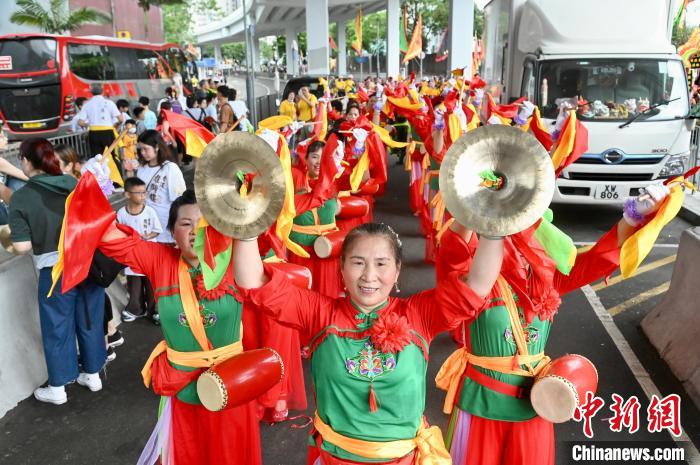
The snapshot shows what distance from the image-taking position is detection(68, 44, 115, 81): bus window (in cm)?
1661

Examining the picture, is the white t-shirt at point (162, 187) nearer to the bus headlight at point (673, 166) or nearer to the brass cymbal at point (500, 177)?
the brass cymbal at point (500, 177)

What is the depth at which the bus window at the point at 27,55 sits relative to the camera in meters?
15.9

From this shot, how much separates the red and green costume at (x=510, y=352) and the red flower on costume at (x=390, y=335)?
54cm

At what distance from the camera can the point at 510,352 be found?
2.79 meters

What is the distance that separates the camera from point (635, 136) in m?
8.47

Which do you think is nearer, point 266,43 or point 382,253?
point 382,253

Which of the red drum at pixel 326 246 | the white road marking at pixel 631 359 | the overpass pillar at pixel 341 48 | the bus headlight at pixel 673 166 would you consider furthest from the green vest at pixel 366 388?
the overpass pillar at pixel 341 48

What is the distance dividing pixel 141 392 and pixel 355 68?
2671 inches

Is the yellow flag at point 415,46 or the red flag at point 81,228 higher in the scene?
the yellow flag at point 415,46

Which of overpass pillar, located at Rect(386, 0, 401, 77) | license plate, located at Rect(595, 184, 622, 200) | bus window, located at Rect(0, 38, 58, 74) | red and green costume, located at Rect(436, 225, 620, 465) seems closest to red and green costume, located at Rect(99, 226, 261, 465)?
red and green costume, located at Rect(436, 225, 620, 465)

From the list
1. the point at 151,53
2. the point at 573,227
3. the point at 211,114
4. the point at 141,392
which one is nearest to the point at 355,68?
the point at 151,53

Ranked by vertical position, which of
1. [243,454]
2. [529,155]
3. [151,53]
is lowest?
[243,454]

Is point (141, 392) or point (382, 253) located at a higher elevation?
point (382, 253)

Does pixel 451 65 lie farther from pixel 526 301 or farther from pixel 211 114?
pixel 526 301
